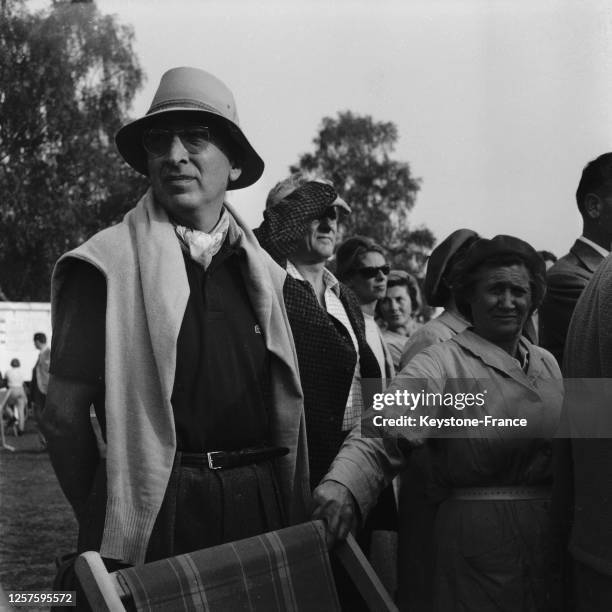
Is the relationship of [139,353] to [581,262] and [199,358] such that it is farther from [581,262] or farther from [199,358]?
[581,262]

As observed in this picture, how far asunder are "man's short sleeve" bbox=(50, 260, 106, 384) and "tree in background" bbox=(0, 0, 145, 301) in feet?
68.0

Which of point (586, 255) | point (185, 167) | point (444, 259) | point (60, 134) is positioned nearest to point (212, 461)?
point (185, 167)

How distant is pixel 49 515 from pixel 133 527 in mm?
5658

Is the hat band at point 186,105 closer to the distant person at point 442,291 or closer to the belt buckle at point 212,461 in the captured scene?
the belt buckle at point 212,461

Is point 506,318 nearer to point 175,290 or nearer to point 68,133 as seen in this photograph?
point 175,290

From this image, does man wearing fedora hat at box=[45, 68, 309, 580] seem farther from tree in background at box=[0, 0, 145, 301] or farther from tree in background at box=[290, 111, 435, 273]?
tree in background at box=[290, 111, 435, 273]

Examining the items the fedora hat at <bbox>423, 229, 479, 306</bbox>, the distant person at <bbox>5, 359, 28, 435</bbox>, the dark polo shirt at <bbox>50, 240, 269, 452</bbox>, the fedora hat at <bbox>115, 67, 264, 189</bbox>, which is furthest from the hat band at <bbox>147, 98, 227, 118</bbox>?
the distant person at <bbox>5, 359, 28, 435</bbox>

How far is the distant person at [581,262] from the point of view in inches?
120

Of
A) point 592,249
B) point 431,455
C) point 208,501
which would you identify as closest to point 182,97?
→ point 208,501

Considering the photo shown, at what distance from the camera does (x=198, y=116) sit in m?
2.16

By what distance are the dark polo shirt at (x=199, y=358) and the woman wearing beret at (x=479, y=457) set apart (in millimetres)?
280

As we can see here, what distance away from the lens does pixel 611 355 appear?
5.64 feet

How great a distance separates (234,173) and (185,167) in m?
0.22

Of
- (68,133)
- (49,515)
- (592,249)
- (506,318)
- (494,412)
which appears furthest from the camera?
(68,133)
